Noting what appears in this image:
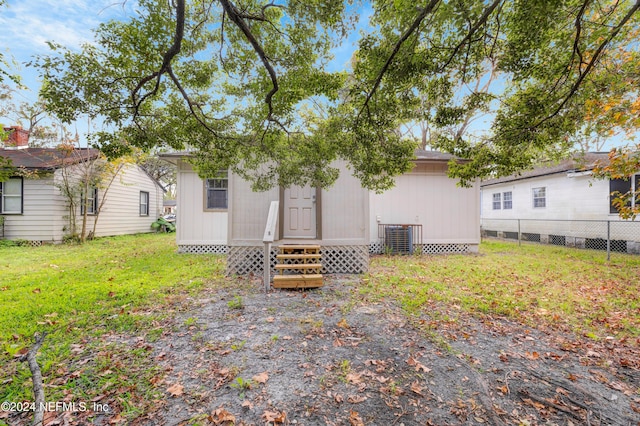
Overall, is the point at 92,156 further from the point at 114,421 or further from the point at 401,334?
the point at 401,334

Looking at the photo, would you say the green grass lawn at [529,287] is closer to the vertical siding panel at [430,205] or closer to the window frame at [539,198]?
the vertical siding panel at [430,205]

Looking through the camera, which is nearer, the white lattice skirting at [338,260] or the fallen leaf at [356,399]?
the fallen leaf at [356,399]

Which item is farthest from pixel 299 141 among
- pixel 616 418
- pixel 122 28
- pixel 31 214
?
pixel 31 214

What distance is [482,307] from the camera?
439 cm

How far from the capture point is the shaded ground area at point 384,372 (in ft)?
7.07

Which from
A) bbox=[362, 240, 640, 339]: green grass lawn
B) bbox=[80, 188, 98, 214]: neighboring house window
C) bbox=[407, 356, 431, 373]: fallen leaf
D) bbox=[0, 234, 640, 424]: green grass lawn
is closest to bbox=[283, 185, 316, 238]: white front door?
bbox=[0, 234, 640, 424]: green grass lawn

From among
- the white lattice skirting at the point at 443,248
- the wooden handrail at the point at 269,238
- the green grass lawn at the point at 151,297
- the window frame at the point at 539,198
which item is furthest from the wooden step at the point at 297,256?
the window frame at the point at 539,198

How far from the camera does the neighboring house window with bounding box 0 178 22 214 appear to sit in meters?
10.3

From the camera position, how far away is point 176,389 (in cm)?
241

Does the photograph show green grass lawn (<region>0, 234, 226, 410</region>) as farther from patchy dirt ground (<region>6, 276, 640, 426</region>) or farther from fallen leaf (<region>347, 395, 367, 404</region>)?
fallen leaf (<region>347, 395, 367, 404</region>)

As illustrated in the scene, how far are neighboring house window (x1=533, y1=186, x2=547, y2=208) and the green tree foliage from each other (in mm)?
9301

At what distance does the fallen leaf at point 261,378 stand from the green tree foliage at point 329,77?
366 cm

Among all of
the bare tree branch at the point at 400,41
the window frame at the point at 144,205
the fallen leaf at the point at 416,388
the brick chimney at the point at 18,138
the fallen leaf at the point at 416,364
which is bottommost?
the fallen leaf at the point at 416,388

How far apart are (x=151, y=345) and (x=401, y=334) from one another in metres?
3.04
